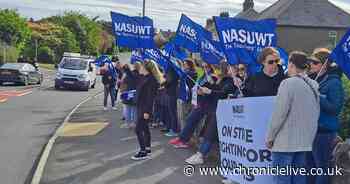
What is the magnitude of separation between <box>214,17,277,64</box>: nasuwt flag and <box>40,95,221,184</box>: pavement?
70.9 inches

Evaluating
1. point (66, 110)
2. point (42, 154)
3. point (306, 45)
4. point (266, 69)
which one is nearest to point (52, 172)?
point (42, 154)

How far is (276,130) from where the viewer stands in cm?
559

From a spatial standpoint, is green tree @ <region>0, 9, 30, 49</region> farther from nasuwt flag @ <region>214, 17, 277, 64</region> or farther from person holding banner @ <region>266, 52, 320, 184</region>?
person holding banner @ <region>266, 52, 320, 184</region>

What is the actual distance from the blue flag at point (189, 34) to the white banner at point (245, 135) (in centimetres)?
270

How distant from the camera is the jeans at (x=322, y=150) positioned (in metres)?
6.14

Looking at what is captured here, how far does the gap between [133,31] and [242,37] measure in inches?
293

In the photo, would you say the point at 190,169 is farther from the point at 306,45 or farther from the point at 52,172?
the point at 306,45

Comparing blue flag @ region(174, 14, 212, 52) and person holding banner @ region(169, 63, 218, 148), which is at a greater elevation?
blue flag @ region(174, 14, 212, 52)

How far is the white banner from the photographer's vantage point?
6184mm

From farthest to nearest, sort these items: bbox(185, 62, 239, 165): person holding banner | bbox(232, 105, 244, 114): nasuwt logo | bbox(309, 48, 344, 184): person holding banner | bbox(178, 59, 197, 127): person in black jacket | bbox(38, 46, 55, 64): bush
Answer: bbox(38, 46, 55, 64): bush
bbox(178, 59, 197, 127): person in black jacket
bbox(185, 62, 239, 165): person holding banner
bbox(232, 105, 244, 114): nasuwt logo
bbox(309, 48, 344, 184): person holding banner

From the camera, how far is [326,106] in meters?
5.93

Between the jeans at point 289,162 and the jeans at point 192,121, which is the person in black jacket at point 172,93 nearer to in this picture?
the jeans at point 192,121

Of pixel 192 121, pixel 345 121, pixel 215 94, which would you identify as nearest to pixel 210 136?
pixel 215 94

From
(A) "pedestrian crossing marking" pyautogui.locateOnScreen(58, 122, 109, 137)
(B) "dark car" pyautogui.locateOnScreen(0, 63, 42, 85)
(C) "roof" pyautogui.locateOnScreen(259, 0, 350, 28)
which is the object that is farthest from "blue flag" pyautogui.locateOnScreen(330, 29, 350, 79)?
(C) "roof" pyautogui.locateOnScreen(259, 0, 350, 28)
